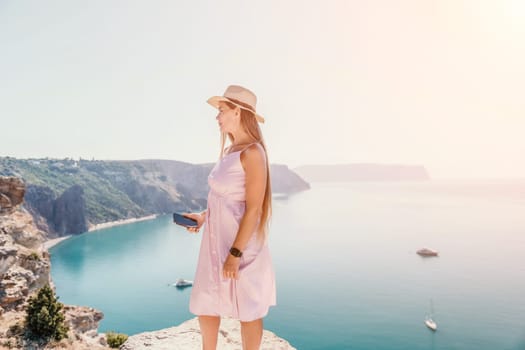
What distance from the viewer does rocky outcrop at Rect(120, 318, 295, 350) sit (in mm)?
5285

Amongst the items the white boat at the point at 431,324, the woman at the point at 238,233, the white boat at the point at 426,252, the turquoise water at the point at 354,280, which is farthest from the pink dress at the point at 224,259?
the white boat at the point at 426,252

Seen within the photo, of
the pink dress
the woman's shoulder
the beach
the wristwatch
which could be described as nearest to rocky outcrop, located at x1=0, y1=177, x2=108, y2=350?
the pink dress

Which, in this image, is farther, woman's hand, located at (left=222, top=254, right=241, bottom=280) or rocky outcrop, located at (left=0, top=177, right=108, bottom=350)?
rocky outcrop, located at (left=0, top=177, right=108, bottom=350)

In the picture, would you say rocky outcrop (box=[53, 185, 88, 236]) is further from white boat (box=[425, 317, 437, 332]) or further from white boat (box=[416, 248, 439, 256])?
white boat (box=[425, 317, 437, 332])

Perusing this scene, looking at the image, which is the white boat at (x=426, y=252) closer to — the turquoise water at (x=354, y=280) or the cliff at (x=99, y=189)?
the turquoise water at (x=354, y=280)

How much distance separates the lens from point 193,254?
278 ft

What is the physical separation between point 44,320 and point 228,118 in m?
10.8

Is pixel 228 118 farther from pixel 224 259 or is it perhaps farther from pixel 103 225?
pixel 103 225

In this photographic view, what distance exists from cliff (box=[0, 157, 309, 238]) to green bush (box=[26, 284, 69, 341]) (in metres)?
94.0

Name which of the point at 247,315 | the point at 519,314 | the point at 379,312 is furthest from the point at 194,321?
the point at 519,314

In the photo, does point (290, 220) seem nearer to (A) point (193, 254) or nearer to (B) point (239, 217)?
(A) point (193, 254)

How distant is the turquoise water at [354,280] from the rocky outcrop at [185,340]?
3551 cm

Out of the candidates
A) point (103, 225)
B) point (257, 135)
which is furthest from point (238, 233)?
point (103, 225)

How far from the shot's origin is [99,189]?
13338 centimetres
